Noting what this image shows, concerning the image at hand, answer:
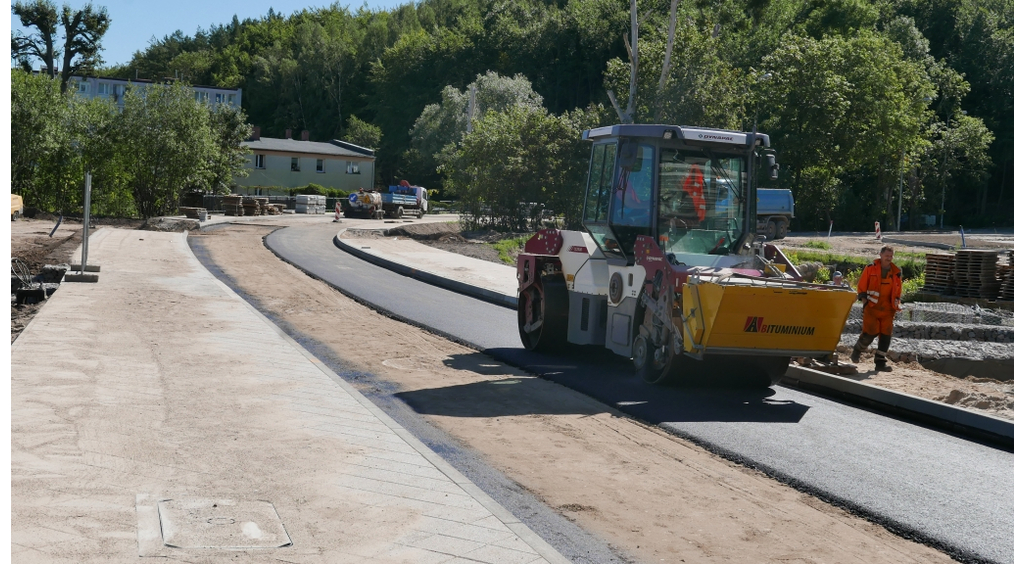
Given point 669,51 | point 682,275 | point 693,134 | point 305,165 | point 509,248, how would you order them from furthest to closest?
point 305,165 < point 669,51 < point 509,248 < point 693,134 < point 682,275

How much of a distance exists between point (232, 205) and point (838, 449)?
46713 mm

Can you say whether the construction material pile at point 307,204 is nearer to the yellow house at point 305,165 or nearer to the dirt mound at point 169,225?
the dirt mound at point 169,225

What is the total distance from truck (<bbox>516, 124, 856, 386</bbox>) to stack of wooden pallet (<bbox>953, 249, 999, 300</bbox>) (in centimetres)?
1328

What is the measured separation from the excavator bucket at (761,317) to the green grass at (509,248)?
63.7 ft

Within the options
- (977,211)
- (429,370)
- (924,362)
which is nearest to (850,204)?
(977,211)

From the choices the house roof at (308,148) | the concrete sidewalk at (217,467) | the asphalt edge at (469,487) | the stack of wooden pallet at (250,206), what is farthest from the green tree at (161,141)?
the asphalt edge at (469,487)

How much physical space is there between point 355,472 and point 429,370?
501 centimetres

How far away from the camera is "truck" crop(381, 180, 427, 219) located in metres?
57.9

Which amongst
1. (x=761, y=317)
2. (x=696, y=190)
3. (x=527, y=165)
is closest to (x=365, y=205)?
(x=527, y=165)

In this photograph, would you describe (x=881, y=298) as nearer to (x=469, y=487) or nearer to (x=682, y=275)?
(x=682, y=275)

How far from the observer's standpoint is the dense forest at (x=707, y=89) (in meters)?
39.6

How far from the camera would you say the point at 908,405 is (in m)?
10.0

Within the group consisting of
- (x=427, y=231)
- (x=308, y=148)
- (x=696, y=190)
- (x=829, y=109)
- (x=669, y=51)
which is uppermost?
(x=829, y=109)

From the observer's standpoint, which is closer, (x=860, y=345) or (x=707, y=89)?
(x=860, y=345)
